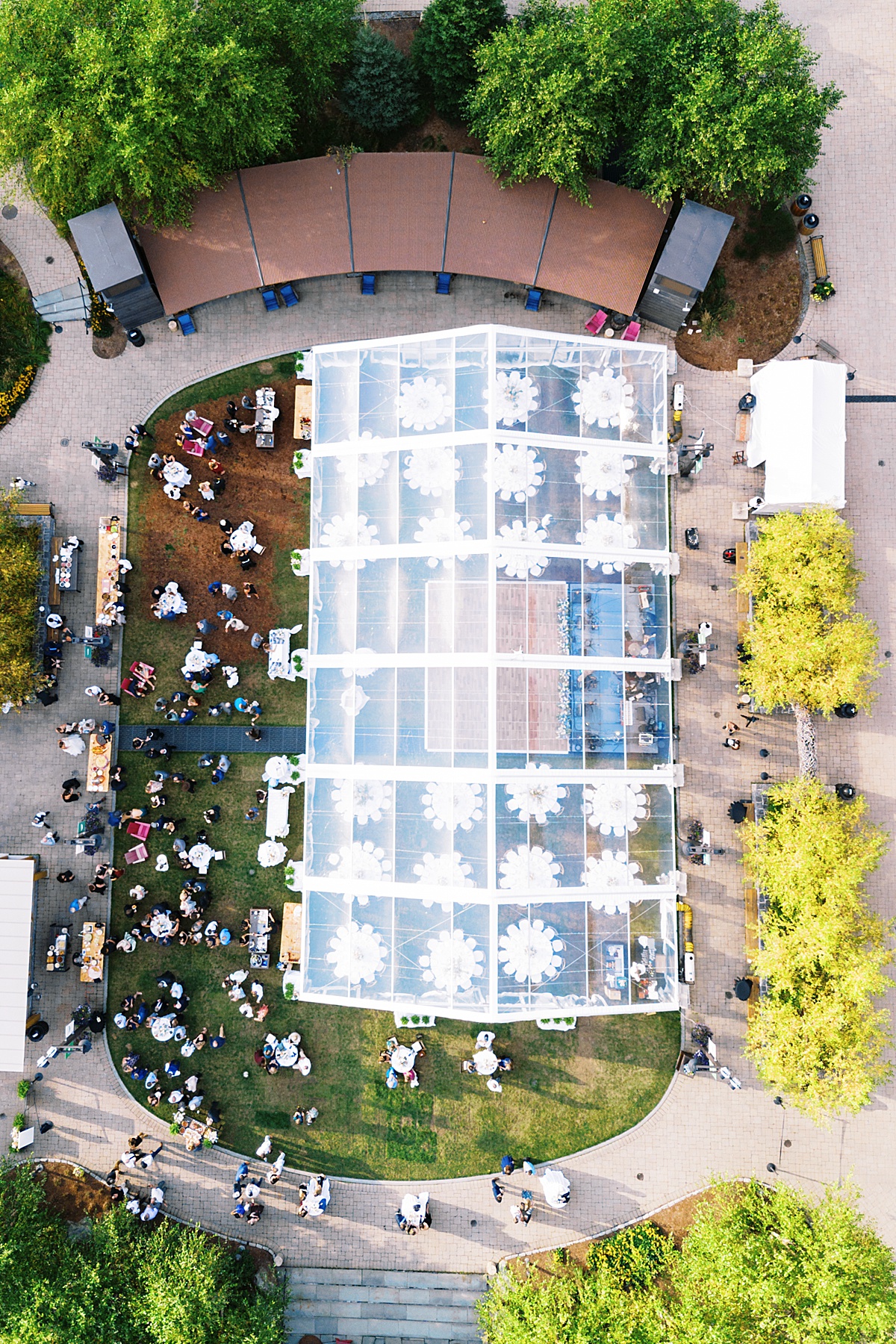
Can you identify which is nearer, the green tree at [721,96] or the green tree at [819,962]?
the green tree at [721,96]

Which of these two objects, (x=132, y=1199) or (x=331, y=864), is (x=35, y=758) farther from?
(x=132, y=1199)

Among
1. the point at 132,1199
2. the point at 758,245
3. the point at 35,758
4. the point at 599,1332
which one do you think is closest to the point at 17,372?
the point at 35,758

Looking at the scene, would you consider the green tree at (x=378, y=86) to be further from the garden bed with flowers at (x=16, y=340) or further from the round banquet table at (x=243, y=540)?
the round banquet table at (x=243, y=540)

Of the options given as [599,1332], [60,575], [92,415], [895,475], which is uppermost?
[92,415]

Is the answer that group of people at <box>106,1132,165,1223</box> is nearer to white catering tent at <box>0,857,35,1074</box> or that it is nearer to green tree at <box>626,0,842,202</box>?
white catering tent at <box>0,857,35,1074</box>

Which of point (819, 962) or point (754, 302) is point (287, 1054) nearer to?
point (819, 962)

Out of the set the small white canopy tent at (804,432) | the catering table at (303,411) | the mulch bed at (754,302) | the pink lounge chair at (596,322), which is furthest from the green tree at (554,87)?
the catering table at (303,411)
